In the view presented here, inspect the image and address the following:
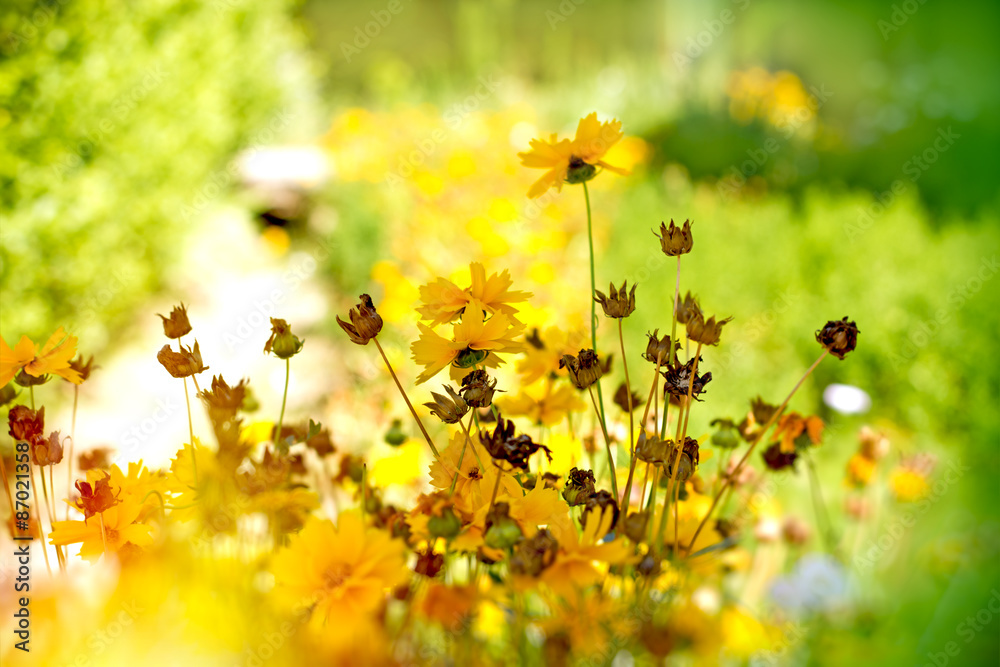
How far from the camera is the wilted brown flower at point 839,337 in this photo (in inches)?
21.5

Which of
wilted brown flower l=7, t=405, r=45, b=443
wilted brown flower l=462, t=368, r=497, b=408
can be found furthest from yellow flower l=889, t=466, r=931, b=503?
wilted brown flower l=7, t=405, r=45, b=443

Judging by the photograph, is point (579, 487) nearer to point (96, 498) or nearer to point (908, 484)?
point (96, 498)

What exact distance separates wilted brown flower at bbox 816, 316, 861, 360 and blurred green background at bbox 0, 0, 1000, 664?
1.42ft

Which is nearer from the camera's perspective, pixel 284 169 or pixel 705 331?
pixel 705 331

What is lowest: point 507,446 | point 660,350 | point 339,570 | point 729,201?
point 339,570

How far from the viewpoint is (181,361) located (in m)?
0.57

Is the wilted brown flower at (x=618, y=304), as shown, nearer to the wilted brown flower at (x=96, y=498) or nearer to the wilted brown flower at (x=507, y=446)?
the wilted brown flower at (x=507, y=446)

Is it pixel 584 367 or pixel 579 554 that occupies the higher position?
pixel 584 367

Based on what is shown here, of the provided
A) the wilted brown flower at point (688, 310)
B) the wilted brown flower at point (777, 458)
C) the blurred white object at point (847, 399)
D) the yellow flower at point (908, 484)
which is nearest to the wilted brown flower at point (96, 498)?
the wilted brown flower at point (688, 310)

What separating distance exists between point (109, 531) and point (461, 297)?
320 millimetres

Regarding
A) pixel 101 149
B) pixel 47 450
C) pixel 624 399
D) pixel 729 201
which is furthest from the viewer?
pixel 729 201

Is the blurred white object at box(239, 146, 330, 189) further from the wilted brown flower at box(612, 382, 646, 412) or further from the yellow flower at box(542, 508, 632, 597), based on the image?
the yellow flower at box(542, 508, 632, 597)

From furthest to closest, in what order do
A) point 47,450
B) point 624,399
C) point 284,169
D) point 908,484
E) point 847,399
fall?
point 284,169
point 847,399
point 908,484
point 624,399
point 47,450

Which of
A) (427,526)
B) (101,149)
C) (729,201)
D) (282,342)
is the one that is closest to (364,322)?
(282,342)
